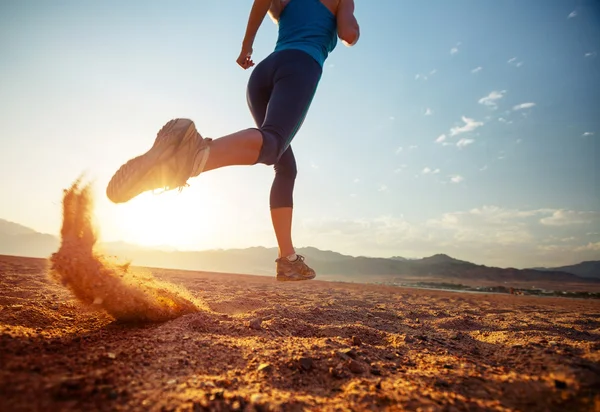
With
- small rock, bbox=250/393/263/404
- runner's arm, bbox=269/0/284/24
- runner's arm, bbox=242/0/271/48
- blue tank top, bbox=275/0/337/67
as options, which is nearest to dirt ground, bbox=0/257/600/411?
small rock, bbox=250/393/263/404

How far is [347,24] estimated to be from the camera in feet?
7.18

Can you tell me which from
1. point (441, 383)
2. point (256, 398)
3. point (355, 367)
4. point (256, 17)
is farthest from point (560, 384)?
point (256, 17)

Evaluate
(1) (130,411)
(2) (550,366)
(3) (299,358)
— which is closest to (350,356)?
(3) (299,358)

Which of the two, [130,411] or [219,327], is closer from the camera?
[130,411]

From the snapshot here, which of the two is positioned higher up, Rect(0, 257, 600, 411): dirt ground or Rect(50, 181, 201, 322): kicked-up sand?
Rect(50, 181, 201, 322): kicked-up sand

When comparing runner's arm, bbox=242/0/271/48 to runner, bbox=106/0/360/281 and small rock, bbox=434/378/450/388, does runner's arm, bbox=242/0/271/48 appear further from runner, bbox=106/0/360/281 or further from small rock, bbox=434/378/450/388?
small rock, bbox=434/378/450/388

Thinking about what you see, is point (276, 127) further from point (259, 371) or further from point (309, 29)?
point (259, 371)

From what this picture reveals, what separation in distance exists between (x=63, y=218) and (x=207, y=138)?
795mm

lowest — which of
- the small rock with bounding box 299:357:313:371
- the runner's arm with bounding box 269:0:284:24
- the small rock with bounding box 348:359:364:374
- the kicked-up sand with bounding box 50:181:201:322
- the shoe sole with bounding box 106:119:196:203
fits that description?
the small rock with bounding box 348:359:364:374

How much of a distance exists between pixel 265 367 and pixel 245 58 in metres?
2.36

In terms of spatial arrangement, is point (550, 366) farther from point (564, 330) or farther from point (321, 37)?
point (321, 37)

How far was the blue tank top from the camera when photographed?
85.4 inches

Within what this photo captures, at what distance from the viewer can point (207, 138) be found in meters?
1.55

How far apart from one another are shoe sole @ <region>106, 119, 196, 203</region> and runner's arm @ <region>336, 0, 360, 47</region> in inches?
53.1
